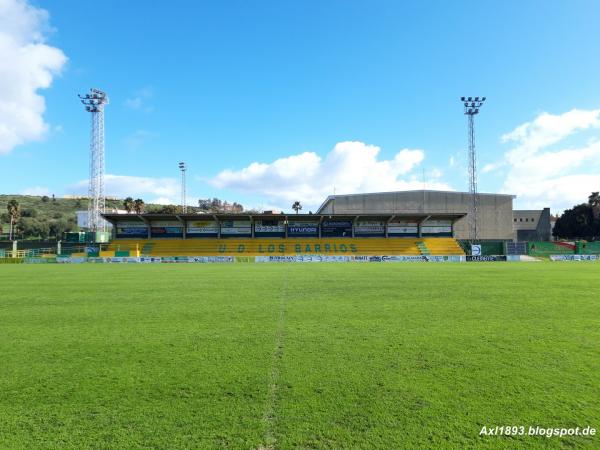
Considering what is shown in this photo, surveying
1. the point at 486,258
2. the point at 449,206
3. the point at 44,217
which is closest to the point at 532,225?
the point at 449,206

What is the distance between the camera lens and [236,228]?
46156 mm

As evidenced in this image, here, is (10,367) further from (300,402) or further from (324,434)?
(324,434)

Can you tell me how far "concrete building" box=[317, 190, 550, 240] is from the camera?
5747 cm

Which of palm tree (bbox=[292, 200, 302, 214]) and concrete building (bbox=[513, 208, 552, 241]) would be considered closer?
concrete building (bbox=[513, 208, 552, 241])

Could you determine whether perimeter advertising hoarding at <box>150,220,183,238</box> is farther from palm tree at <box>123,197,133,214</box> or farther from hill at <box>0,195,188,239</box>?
hill at <box>0,195,188,239</box>

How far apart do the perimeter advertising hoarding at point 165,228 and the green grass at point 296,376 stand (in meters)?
37.2

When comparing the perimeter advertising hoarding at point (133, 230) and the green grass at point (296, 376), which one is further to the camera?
the perimeter advertising hoarding at point (133, 230)

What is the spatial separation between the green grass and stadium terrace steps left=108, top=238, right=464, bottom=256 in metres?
33.4

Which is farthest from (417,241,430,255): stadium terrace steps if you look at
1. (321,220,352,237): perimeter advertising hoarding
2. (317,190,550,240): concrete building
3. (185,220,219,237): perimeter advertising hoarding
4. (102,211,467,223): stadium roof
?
(185,220,219,237): perimeter advertising hoarding

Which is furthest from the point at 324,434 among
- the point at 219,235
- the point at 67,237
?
the point at 67,237

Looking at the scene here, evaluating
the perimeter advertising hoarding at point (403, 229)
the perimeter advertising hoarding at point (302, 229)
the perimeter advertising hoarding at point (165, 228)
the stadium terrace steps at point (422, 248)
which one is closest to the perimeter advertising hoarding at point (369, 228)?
the perimeter advertising hoarding at point (403, 229)

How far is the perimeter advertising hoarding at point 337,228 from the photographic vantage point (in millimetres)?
46062

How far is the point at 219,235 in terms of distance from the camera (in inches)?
1802

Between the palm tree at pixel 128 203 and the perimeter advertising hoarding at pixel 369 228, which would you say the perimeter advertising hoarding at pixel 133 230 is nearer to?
A: the perimeter advertising hoarding at pixel 369 228
